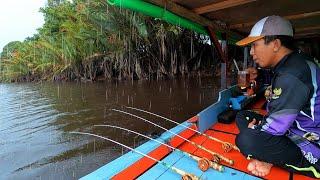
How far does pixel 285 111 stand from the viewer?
6.13 ft

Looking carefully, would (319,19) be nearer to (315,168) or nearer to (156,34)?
(315,168)

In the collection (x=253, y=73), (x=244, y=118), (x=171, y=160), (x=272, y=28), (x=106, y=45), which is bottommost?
(x=171, y=160)

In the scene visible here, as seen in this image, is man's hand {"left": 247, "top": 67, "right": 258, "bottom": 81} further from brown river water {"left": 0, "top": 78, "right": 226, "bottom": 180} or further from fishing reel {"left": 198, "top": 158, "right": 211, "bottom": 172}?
fishing reel {"left": 198, "top": 158, "right": 211, "bottom": 172}

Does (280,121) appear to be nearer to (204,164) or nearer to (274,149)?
(274,149)

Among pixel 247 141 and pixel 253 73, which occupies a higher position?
pixel 253 73

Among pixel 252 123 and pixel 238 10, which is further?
pixel 238 10

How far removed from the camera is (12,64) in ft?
71.8

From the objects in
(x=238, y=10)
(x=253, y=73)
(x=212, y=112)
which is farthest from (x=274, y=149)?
(x=253, y=73)

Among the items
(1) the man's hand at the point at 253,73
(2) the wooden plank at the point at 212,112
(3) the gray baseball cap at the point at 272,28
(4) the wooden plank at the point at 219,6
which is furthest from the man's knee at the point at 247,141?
(1) the man's hand at the point at 253,73

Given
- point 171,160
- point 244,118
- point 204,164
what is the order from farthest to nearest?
point 244,118, point 171,160, point 204,164

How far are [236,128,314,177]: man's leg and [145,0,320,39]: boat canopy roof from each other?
5.19 ft

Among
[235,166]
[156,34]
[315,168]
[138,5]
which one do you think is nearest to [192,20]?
[138,5]

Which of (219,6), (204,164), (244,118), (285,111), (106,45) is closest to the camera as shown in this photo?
(285,111)

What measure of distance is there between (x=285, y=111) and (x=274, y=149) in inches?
12.7
